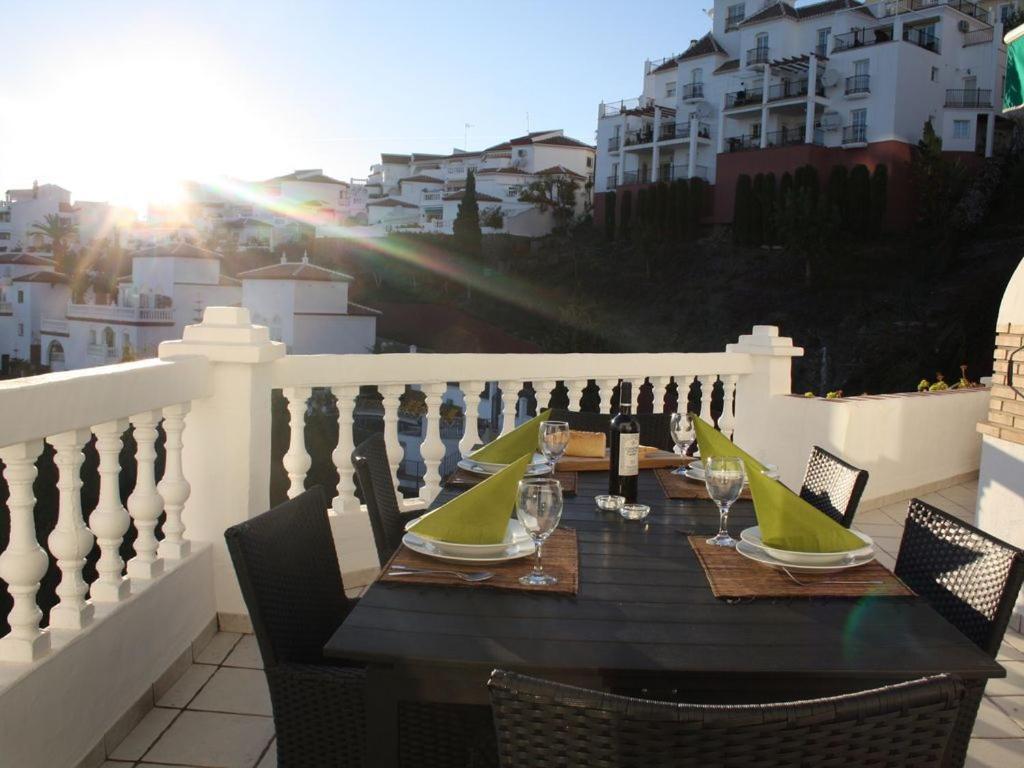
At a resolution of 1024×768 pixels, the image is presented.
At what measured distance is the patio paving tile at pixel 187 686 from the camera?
7.84ft

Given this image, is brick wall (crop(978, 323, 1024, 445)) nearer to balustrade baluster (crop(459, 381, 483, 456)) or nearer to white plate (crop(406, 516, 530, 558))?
balustrade baluster (crop(459, 381, 483, 456))

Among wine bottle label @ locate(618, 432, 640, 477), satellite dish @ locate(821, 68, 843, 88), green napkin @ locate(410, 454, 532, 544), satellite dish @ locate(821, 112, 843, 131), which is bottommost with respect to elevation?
green napkin @ locate(410, 454, 532, 544)

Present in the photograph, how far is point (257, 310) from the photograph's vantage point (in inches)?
1232

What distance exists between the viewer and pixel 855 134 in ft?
91.4

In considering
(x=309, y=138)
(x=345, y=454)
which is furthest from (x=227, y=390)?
(x=309, y=138)

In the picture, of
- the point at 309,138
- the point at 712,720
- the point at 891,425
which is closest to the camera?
the point at 712,720

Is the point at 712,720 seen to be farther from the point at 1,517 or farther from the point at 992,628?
the point at 1,517

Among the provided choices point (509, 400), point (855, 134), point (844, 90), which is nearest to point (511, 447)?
point (509, 400)

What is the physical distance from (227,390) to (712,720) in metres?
2.34

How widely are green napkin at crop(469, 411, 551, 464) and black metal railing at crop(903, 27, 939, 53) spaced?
3032 centimetres

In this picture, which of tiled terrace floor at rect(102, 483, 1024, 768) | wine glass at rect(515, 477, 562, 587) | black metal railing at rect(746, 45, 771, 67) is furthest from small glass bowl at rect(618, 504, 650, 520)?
black metal railing at rect(746, 45, 771, 67)

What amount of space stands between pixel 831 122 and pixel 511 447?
2947 cm

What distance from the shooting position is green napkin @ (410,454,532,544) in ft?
5.35

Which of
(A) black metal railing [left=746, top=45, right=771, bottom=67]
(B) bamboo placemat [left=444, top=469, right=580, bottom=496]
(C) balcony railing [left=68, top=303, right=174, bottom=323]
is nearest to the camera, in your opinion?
(B) bamboo placemat [left=444, top=469, right=580, bottom=496]
